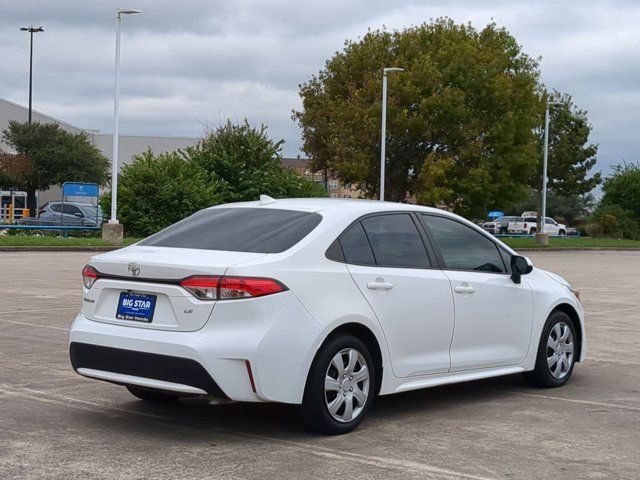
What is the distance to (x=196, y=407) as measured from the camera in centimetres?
779

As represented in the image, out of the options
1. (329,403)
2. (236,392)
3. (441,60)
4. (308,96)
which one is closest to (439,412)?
(329,403)

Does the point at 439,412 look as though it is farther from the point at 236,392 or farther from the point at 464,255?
the point at 236,392

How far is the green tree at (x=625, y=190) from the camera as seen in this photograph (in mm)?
74562

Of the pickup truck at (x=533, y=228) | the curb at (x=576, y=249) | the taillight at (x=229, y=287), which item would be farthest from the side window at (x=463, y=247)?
the pickup truck at (x=533, y=228)

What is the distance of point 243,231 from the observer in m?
7.20

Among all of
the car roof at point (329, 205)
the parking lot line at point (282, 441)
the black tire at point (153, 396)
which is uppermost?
the car roof at point (329, 205)

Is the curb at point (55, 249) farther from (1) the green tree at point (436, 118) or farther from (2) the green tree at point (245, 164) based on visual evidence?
(1) the green tree at point (436, 118)

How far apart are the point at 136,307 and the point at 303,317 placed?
1.08 m

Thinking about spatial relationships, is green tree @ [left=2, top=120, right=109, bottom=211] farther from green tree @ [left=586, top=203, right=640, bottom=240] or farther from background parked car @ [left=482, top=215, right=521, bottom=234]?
green tree @ [left=586, top=203, right=640, bottom=240]

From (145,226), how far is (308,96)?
17.2 meters

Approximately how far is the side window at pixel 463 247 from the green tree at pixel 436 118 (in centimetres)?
3816

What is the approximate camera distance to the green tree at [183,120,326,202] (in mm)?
41781

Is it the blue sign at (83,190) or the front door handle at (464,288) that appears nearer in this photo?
the front door handle at (464,288)

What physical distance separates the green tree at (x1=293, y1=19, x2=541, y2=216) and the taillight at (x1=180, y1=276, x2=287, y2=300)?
40.3 meters
